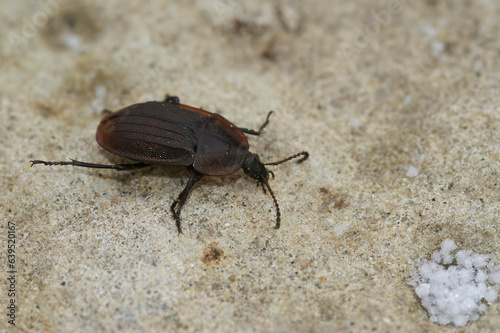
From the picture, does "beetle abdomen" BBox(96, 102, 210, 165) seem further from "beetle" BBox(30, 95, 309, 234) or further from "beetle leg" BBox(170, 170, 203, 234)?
"beetle leg" BBox(170, 170, 203, 234)

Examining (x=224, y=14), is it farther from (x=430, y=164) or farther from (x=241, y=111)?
(x=430, y=164)

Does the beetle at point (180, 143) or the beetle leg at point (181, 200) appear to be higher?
the beetle at point (180, 143)

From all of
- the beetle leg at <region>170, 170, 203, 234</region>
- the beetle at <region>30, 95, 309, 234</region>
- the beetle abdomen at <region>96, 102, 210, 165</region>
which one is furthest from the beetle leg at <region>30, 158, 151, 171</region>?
the beetle leg at <region>170, 170, 203, 234</region>

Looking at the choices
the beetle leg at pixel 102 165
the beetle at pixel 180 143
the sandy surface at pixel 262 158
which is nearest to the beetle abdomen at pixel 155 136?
the beetle at pixel 180 143

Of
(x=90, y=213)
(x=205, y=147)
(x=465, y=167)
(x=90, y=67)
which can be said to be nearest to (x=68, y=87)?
(x=90, y=67)

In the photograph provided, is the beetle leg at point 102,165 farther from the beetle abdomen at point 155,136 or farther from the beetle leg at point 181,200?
the beetle leg at point 181,200

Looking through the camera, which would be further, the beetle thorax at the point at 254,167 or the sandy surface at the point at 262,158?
the beetle thorax at the point at 254,167
